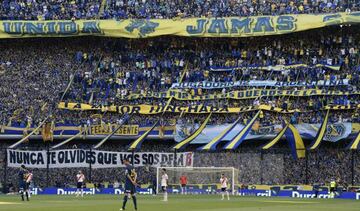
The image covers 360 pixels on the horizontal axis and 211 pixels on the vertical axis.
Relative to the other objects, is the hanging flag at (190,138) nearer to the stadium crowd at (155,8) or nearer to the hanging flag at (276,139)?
the hanging flag at (276,139)

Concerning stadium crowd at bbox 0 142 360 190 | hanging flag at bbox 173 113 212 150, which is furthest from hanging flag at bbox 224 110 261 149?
hanging flag at bbox 173 113 212 150

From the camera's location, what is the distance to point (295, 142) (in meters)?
61.7

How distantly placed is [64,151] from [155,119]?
7.99 metres

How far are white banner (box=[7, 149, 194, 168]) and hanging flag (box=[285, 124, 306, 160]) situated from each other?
306 inches

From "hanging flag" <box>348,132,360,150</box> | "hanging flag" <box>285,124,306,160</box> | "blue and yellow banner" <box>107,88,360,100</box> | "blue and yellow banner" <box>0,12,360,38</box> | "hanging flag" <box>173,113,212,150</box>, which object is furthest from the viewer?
"blue and yellow banner" <box>0,12,360,38</box>

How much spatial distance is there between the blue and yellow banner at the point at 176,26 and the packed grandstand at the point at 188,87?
3.9 inches

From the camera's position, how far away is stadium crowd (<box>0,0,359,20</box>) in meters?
73.4

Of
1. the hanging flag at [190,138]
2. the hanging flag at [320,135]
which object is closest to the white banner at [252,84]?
the hanging flag at [320,135]

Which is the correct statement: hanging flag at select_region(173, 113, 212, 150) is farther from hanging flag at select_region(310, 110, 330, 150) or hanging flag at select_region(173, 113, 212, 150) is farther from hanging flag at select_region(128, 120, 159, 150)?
hanging flag at select_region(310, 110, 330, 150)

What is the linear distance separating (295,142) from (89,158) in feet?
48.5

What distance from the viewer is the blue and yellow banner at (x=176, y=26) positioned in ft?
230

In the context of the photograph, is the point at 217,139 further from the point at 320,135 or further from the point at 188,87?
the point at 188,87

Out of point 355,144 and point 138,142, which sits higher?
point 138,142

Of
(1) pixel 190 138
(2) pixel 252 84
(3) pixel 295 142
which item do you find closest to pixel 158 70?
(2) pixel 252 84
